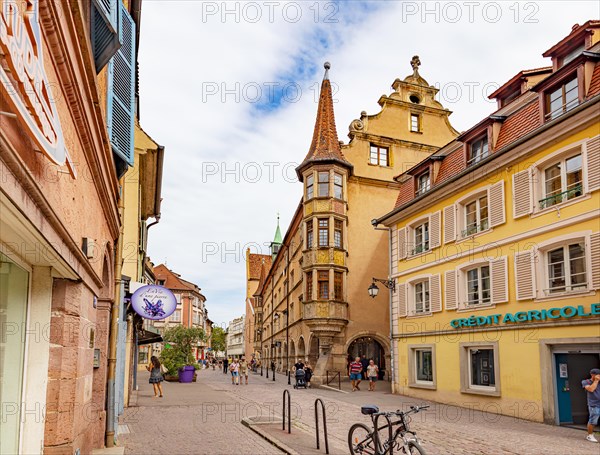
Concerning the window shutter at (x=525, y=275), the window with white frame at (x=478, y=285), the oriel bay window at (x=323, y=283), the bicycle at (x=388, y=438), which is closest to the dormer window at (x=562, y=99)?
the window shutter at (x=525, y=275)

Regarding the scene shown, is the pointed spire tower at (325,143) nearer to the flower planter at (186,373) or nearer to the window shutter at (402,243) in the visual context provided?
the window shutter at (402,243)

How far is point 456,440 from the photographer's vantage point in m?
12.8

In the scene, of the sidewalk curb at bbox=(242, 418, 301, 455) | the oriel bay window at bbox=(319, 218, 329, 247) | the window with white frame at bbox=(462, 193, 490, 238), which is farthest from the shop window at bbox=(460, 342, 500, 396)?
the oriel bay window at bbox=(319, 218, 329, 247)

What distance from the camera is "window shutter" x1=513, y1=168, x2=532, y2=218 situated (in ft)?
56.9

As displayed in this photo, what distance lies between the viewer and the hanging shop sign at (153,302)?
1209 cm

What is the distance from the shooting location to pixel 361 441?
982 centimetres

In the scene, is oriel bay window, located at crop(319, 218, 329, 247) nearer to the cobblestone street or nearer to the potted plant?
the potted plant

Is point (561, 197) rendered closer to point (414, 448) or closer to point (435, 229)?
point (435, 229)

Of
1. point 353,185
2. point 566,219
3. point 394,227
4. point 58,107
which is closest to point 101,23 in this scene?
point 58,107

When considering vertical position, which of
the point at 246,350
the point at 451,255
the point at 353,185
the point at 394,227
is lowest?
the point at 246,350

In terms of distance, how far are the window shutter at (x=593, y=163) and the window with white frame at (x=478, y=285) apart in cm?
535

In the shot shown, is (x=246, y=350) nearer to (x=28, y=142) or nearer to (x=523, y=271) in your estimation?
(x=523, y=271)

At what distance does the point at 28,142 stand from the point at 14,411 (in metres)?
2.85

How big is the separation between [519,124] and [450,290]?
6193mm
